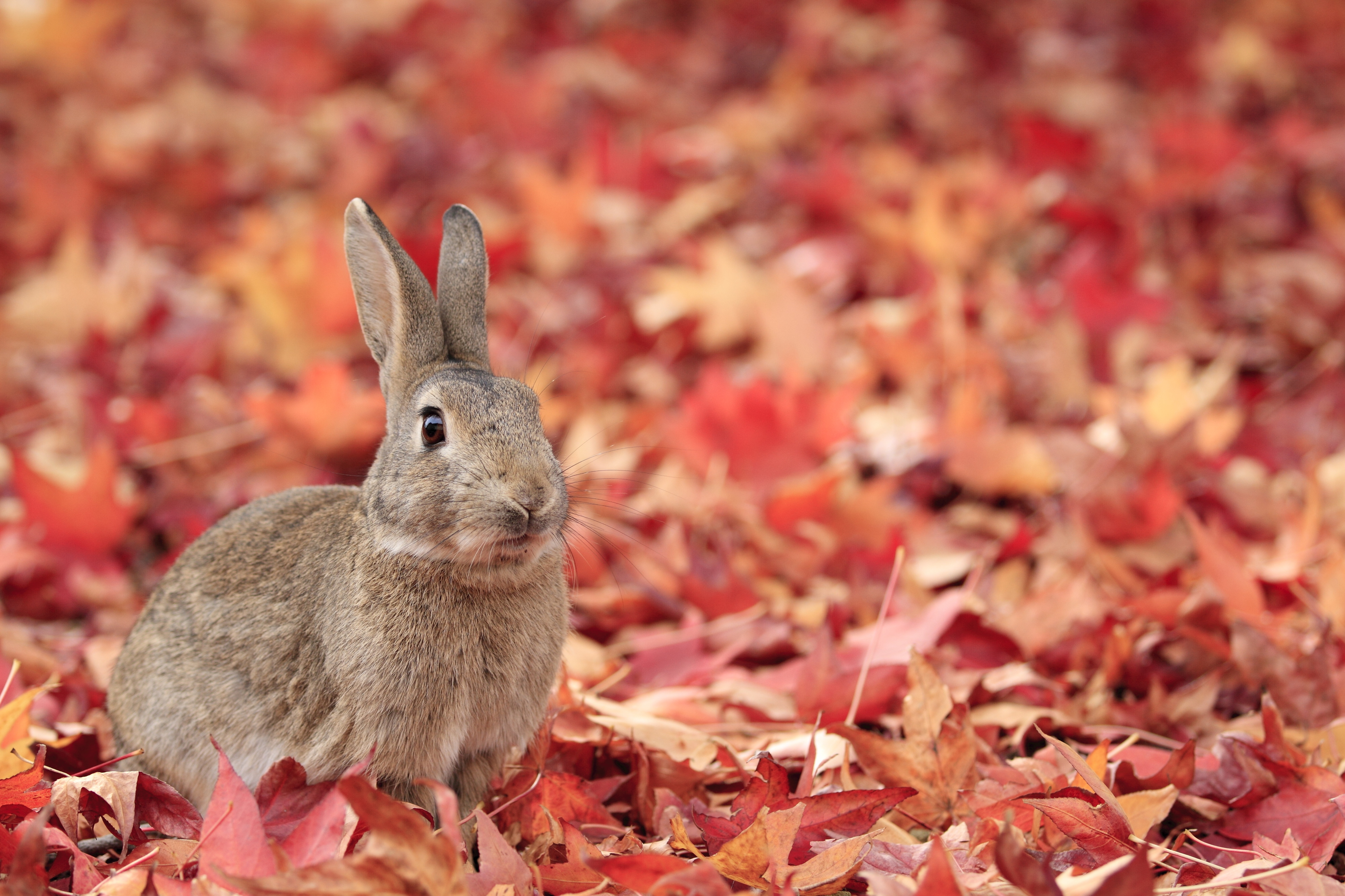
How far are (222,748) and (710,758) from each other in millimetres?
1234

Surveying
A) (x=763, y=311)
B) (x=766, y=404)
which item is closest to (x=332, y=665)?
(x=766, y=404)

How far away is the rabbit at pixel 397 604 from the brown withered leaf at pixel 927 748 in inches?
32.7

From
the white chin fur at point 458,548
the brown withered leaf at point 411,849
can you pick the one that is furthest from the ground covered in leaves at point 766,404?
the white chin fur at point 458,548

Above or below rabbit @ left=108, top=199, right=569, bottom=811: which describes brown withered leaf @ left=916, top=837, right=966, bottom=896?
below

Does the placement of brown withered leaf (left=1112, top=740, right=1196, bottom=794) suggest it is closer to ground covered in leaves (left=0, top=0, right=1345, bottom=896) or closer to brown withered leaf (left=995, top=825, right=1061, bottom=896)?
ground covered in leaves (left=0, top=0, right=1345, bottom=896)

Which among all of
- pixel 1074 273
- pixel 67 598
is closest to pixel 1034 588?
pixel 1074 273

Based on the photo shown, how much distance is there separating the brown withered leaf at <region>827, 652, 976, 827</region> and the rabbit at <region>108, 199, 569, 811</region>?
830 millimetres

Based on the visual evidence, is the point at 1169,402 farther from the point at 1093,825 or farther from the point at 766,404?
the point at 1093,825

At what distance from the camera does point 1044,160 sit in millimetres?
7637

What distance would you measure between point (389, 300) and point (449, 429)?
0.47 meters

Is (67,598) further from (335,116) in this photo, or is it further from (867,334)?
(335,116)

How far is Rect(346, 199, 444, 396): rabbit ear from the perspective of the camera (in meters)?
3.23

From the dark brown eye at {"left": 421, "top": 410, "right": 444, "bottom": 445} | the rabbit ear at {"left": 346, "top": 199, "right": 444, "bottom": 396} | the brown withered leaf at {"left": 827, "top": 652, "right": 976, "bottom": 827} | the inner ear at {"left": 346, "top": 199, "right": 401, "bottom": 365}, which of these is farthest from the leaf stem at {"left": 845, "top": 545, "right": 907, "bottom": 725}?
the inner ear at {"left": 346, "top": 199, "right": 401, "bottom": 365}

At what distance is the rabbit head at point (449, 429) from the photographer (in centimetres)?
298
